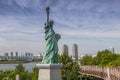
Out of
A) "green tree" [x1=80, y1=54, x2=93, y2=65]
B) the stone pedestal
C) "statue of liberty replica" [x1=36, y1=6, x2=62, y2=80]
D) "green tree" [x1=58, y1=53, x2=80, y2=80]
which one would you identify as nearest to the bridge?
"green tree" [x1=58, y1=53, x2=80, y2=80]

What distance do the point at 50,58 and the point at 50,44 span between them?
1.20 metres

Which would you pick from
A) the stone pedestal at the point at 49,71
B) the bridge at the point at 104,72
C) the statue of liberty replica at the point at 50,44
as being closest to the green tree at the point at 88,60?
the bridge at the point at 104,72

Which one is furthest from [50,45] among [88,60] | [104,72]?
[88,60]

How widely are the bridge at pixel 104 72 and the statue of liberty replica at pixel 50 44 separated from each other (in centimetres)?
1264

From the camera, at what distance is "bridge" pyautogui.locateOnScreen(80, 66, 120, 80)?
3672 centimetres

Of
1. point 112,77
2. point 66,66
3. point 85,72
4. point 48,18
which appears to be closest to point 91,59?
point 85,72

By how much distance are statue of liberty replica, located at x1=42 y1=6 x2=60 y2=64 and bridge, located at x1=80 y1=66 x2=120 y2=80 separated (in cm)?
1264

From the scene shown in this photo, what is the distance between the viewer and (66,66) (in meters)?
47.0

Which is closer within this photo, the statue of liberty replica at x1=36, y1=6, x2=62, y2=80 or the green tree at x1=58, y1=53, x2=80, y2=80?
the statue of liberty replica at x1=36, y1=6, x2=62, y2=80

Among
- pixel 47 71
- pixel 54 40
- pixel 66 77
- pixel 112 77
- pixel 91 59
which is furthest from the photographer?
pixel 91 59

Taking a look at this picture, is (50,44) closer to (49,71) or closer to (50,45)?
(50,45)

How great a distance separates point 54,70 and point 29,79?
26.9m

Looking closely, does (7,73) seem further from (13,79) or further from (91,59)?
(91,59)

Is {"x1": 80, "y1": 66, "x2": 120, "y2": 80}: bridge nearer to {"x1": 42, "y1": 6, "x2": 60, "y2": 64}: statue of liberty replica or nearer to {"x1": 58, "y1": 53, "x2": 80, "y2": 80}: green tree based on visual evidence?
{"x1": 58, "y1": 53, "x2": 80, "y2": 80}: green tree
